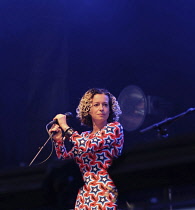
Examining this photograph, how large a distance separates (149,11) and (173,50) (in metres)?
0.57

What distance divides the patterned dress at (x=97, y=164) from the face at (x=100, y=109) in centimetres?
22

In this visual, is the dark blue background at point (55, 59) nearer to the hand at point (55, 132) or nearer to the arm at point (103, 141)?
the hand at point (55, 132)

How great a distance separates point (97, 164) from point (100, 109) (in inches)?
17.3

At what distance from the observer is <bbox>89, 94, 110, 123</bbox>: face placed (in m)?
2.72

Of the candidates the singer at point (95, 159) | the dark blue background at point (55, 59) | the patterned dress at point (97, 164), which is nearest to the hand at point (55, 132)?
the singer at point (95, 159)

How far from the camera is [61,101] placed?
5.22m

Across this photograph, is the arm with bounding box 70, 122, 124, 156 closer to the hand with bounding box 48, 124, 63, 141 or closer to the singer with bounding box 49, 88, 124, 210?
the singer with bounding box 49, 88, 124, 210

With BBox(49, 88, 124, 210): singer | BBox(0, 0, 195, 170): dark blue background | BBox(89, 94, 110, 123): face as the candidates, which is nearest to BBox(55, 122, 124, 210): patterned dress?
BBox(49, 88, 124, 210): singer

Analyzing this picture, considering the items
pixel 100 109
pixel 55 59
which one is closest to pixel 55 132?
pixel 100 109

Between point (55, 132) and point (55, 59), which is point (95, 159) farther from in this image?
point (55, 59)

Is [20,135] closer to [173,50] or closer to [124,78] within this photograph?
[124,78]

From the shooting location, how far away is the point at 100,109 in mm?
2734

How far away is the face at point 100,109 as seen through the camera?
2721 millimetres

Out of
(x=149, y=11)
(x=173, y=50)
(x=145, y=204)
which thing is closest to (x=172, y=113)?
(x=173, y=50)
